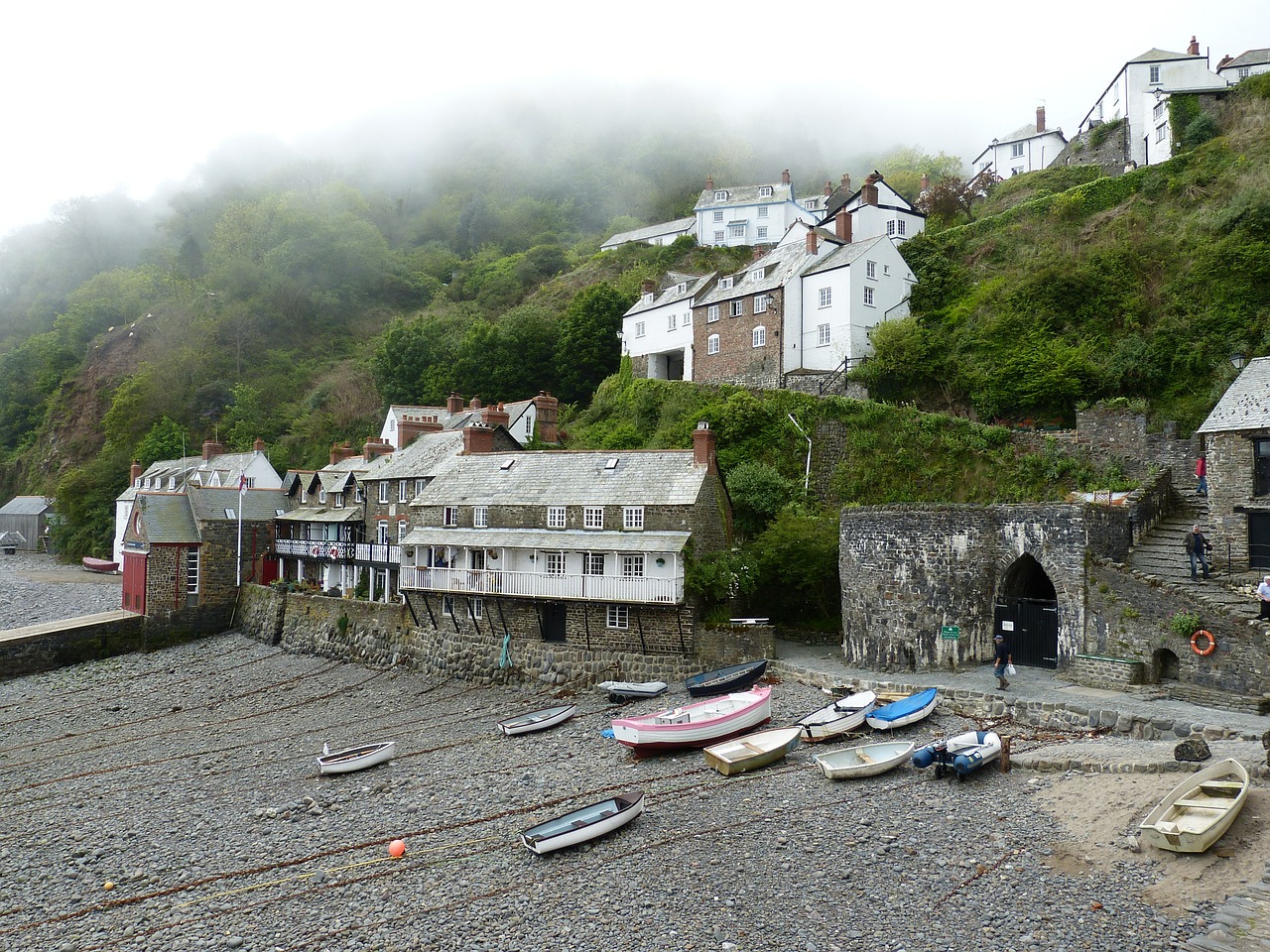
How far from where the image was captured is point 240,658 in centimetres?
3222

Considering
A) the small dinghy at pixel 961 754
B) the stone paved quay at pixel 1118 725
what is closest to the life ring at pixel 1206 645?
the stone paved quay at pixel 1118 725

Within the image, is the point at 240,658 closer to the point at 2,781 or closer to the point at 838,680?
the point at 2,781

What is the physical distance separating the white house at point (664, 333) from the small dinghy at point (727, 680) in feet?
71.6

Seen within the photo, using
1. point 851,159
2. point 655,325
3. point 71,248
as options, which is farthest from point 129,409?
point 851,159

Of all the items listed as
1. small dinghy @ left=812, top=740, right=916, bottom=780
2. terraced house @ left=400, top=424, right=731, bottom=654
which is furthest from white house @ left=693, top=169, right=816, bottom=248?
small dinghy @ left=812, top=740, right=916, bottom=780

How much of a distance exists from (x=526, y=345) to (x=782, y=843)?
4146 centimetres

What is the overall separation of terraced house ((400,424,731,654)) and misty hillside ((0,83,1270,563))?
301 inches

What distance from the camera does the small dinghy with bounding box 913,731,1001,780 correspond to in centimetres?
1404

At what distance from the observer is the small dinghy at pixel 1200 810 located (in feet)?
33.6

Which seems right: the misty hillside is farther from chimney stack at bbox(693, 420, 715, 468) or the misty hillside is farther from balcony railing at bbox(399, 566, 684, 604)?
balcony railing at bbox(399, 566, 684, 604)

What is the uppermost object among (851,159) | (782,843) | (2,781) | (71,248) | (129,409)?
(851,159)

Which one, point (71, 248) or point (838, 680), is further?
point (71, 248)

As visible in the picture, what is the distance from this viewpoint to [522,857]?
1324 centimetres

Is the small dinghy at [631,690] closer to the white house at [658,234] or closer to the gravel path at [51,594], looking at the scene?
the gravel path at [51,594]
